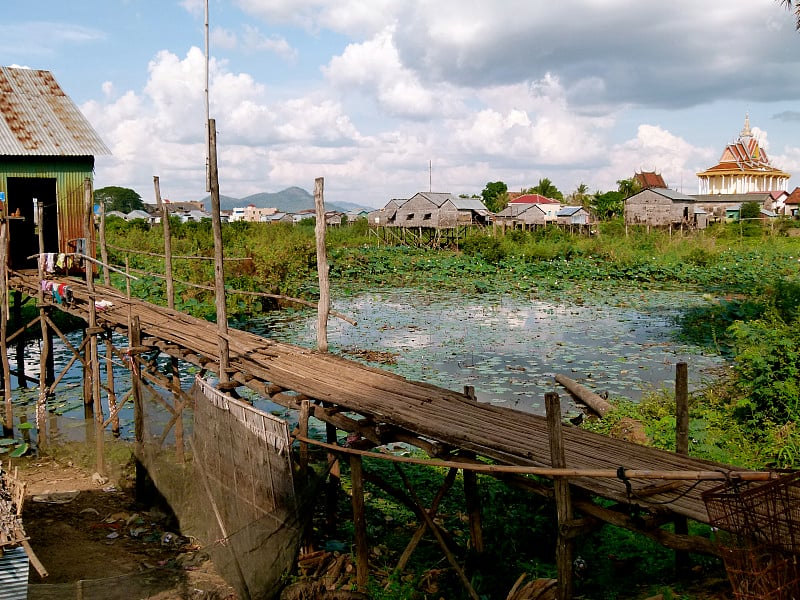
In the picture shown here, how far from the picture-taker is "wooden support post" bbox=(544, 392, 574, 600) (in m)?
3.82

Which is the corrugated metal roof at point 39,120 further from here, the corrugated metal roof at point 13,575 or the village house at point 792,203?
the village house at point 792,203

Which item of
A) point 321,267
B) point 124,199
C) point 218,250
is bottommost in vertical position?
point 321,267

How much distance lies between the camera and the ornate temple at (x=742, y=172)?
206 feet

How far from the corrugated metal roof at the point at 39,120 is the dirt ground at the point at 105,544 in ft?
17.5

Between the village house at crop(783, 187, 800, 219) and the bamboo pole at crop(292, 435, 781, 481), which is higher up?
the village house at crop(783, 187, 800, 219)

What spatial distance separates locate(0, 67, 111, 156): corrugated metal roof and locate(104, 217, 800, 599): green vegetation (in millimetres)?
4296

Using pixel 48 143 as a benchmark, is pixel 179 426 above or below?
below

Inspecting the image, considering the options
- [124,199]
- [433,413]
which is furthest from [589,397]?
[124,199]

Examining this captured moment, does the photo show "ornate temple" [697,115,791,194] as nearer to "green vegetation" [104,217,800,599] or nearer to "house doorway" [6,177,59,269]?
"green vegetation" [104,217,800,599]

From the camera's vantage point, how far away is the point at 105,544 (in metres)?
6.57

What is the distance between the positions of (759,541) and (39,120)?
12.1 metres

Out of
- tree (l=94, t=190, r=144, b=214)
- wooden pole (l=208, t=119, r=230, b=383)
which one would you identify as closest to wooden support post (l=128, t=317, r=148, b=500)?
wooden pole (l=208, t=119, r=230, b=383)

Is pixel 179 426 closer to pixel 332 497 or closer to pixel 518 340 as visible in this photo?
pixel 332 497

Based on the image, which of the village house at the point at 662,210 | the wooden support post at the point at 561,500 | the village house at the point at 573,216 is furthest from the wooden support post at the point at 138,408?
the village house at the point at 573,216
